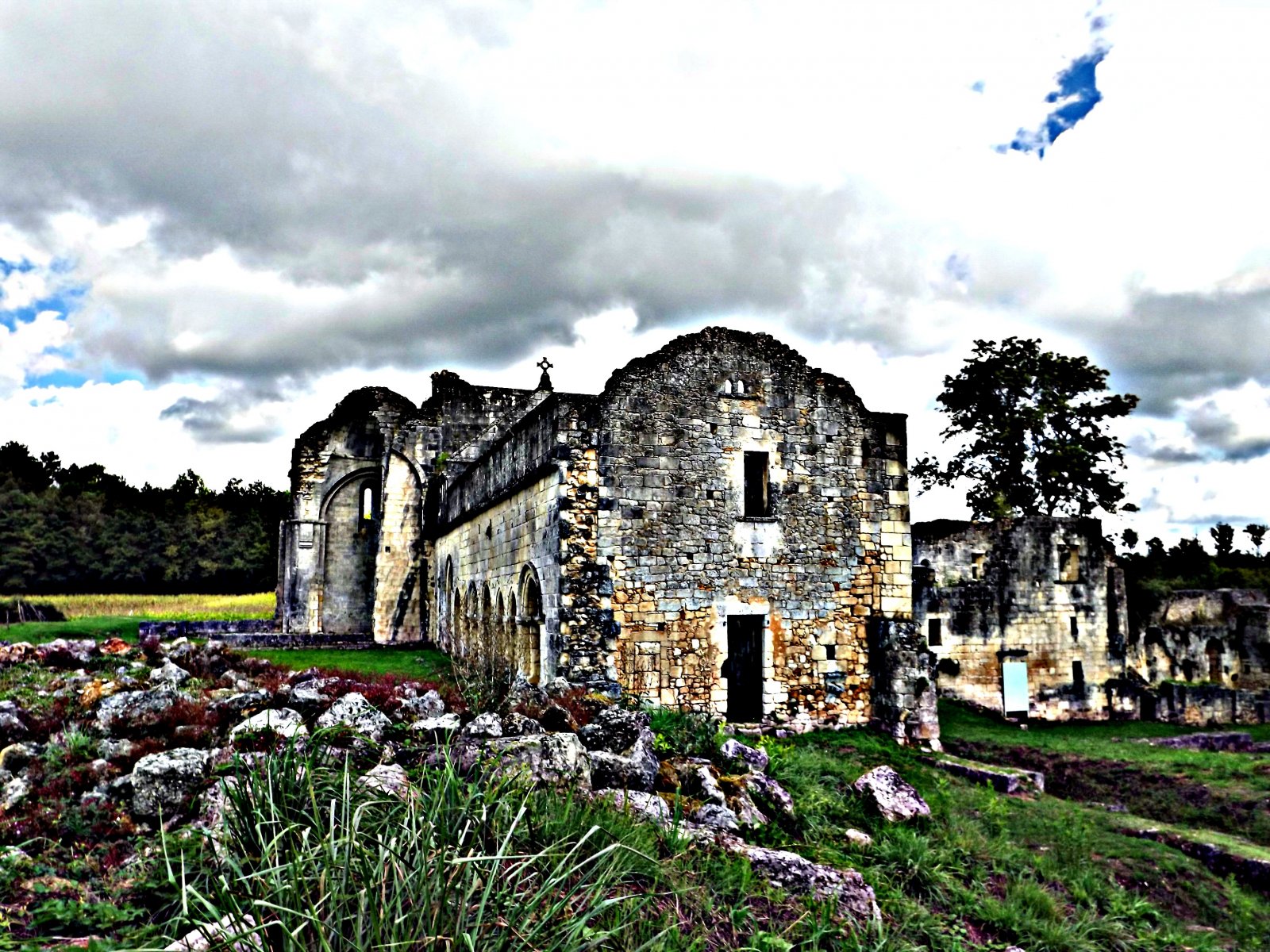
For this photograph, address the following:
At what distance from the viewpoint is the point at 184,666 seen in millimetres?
13266

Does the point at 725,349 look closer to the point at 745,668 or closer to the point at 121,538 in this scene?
the point at 745,668

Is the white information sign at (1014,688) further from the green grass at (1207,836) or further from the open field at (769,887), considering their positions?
the green grass at (1207,836)

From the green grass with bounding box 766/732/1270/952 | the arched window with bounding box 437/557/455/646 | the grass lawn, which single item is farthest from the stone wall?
the arched window with bounding box 437/557/455/646

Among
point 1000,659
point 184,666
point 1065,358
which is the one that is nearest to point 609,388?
point 184,666

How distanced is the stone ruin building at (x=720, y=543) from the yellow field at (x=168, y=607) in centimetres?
2134

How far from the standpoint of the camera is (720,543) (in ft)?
46.9

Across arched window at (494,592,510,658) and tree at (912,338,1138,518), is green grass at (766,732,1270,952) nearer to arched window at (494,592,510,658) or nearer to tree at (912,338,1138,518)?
arched window at (494,592,510,658)

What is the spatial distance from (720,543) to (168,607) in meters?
34.4

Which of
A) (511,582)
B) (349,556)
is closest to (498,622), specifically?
(511,582)

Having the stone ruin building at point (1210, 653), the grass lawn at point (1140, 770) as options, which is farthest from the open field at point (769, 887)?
the stone ruin building at point (1210, 653)

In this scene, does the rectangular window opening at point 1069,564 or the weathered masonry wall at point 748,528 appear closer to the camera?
the weathered masonry wall at point 748,528

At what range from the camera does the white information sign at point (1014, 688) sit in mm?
22844

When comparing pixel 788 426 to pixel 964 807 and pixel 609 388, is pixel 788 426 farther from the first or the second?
pixel 964 807

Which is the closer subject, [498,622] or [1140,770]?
[1140,770]
